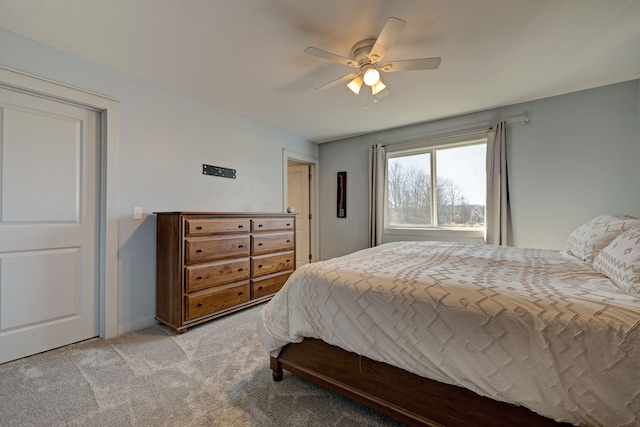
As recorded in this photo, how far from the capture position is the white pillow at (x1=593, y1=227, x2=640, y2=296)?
1063 mm

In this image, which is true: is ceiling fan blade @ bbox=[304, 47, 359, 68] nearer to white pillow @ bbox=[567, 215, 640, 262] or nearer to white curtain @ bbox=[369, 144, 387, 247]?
white pillow @ bbox=[567, 215, 640, 262]

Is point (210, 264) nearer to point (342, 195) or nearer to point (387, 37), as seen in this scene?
point (387, 37)

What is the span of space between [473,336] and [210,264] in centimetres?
231

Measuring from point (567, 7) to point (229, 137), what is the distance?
3284 mm

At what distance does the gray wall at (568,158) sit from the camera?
2641 mm

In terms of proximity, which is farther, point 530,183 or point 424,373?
point 530,183

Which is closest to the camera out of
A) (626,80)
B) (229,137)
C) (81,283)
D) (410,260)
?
(410,260)

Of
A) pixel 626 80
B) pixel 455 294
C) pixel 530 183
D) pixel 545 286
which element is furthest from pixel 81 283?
pixel 626 80

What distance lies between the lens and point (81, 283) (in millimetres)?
2297

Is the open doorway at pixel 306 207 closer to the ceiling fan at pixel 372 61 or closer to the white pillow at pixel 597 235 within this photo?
the ceiling fan at pixel 372 61

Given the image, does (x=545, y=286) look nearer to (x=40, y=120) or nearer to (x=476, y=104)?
(x=476, y=104)

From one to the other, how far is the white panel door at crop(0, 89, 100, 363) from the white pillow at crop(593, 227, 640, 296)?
3.54m

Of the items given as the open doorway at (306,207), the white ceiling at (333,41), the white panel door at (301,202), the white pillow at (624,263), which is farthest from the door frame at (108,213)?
the white pillow at (624,263)

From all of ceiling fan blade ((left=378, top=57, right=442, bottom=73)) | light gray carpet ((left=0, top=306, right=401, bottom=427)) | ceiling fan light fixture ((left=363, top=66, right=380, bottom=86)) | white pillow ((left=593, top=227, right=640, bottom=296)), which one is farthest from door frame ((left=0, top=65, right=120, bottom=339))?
white pillow ((left=593, top=227, right=640, bottom=296))
